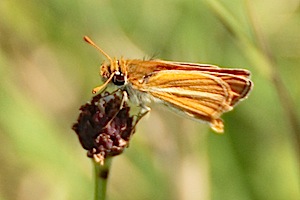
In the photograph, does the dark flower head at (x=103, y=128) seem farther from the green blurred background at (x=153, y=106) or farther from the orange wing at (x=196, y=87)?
the green blurred background at (x=153, y=106)

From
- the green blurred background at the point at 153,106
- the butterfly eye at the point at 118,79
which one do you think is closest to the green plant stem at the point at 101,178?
the butterfly eye at the point at 118,79

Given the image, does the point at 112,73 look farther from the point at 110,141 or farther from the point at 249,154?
the point at 249,154

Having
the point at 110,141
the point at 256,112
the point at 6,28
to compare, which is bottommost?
the point at 110,141

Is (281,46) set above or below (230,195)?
above

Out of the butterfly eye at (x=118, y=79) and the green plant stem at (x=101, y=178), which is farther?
the butterfly eye at (x=118, y=79)

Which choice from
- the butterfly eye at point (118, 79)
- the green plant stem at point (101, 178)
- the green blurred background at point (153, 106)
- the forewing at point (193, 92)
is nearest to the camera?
the green plant stem at point (101, 178)

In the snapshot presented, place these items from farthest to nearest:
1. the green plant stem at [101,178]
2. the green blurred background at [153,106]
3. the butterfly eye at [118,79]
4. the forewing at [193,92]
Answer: the green blurred background at [153,106] → the forewing at [193,92] → the butterfly eye at [118,79] → the green plant stem at [101,178]

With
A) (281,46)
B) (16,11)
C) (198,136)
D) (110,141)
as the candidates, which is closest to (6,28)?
(16,11)
